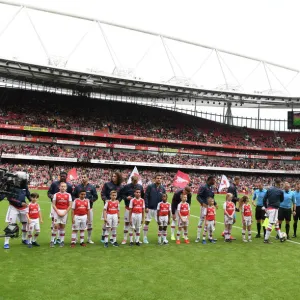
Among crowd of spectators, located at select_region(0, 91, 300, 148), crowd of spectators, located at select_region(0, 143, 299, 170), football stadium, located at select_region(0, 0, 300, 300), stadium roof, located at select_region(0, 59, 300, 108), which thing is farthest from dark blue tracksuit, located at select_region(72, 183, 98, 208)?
crowd of spectators, located at select_region(0, 91, 300, 148)

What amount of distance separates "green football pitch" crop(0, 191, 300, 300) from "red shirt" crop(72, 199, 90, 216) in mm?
1003

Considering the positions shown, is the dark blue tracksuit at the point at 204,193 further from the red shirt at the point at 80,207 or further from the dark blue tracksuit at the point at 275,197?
the red shirt at the point at 80,207

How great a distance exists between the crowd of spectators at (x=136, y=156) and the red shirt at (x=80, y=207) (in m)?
36.6

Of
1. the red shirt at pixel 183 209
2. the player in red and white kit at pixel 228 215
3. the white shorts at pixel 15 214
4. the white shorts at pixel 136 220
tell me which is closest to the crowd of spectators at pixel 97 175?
the player in red and white kit at pixel 228 215

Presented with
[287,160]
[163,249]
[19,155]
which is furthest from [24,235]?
[287,160]

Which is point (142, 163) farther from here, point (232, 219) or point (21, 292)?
point (21, 292)

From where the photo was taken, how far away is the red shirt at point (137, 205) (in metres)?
10.6

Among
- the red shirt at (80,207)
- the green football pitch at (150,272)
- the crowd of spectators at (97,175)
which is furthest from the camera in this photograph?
the crowd of spectators at (97,175)

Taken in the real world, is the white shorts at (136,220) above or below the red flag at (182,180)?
below

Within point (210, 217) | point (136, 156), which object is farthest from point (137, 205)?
point (136, 156)

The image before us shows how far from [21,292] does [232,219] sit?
745cm

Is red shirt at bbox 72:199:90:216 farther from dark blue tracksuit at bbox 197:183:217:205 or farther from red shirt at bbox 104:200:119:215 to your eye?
dark blue tracksuit at bbox 197:183:217:205

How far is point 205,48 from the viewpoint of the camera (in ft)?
165

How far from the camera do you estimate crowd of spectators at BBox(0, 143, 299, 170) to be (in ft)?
155
